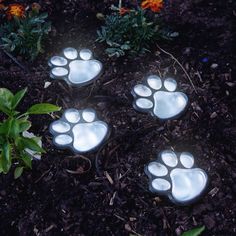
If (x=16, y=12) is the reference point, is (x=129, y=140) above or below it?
below

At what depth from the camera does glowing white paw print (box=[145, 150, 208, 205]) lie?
5.29ft

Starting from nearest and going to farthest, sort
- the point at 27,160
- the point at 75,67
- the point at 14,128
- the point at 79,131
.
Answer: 1. the point at 14,128
2. the point at 27,160
3. the point at 79,131
4. the point at 75,67

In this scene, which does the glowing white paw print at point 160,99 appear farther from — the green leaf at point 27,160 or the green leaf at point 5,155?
the green leaf at point 5,155

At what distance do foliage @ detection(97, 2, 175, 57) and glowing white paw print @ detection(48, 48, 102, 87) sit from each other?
3.8 inches

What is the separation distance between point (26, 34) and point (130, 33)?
1.46ft

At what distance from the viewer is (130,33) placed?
1.98 m

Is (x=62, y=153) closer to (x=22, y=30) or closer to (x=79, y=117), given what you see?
(x=79, y=117)

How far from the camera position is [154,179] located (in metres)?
1.63

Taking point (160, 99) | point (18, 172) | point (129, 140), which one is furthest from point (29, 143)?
point (160, 99)

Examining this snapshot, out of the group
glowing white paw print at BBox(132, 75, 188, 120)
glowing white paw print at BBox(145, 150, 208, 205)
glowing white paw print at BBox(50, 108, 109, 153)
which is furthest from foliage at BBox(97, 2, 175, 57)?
glowing white paw print at BBox(145, 150, 208, 205)

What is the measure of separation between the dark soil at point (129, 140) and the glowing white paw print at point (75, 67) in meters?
0.04

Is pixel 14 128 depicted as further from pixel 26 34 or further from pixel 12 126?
pixel 26 34

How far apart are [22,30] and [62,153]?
57cm

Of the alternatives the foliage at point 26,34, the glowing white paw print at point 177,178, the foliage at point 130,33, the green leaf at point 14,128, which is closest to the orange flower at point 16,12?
the foliage at point 26,34
